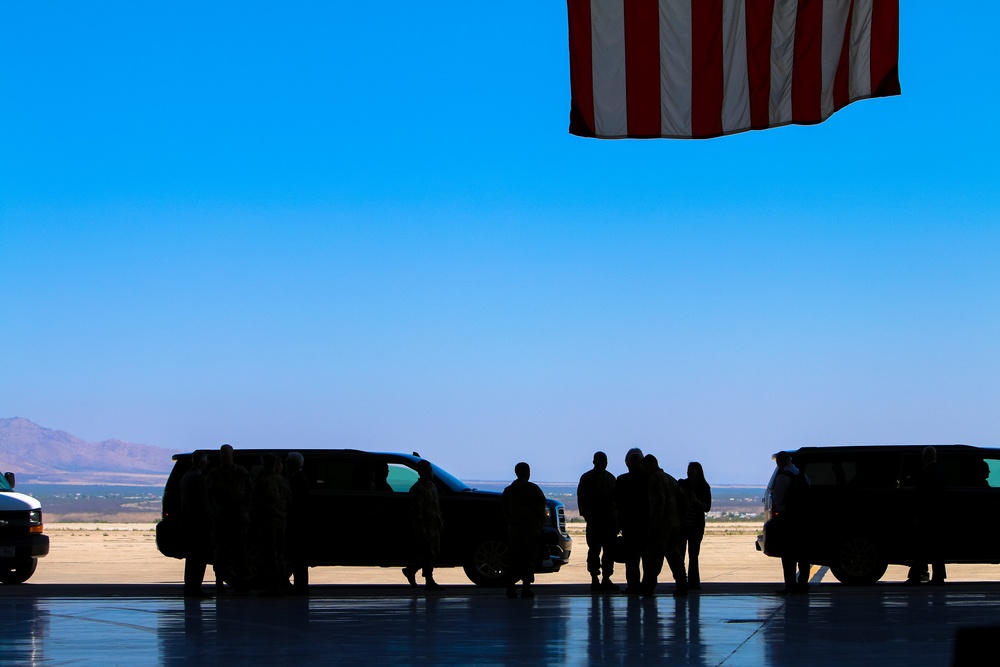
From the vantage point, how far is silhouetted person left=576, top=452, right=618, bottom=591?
1889 cm

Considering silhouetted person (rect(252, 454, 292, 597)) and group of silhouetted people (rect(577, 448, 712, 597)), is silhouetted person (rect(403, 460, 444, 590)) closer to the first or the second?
silhouetted person (rect(252, 454, 292, 597))

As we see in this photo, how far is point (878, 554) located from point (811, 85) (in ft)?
31.8

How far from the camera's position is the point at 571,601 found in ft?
57.5

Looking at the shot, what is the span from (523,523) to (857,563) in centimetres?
541

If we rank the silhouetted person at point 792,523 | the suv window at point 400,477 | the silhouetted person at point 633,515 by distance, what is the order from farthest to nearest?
the suv window at point 400,477, the silhouetted person at point 633,515, the silhouetted person at point 792,523

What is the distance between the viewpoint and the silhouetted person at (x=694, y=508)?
60.9 feet

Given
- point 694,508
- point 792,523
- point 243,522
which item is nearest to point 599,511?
point 694,508

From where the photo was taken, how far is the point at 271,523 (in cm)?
1836

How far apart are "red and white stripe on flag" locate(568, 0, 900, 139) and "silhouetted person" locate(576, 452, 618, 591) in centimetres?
706

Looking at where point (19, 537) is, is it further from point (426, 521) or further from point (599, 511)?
point (599, 511)

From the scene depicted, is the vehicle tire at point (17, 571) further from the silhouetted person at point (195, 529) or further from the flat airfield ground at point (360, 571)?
the silhouetted person at point (195, 529)

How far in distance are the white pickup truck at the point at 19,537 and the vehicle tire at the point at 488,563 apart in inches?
246

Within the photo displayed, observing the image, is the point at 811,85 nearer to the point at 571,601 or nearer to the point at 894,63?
the point at 894,63

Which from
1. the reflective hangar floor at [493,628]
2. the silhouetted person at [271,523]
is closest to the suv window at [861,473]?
the reflective hangar floor at [493,628]
